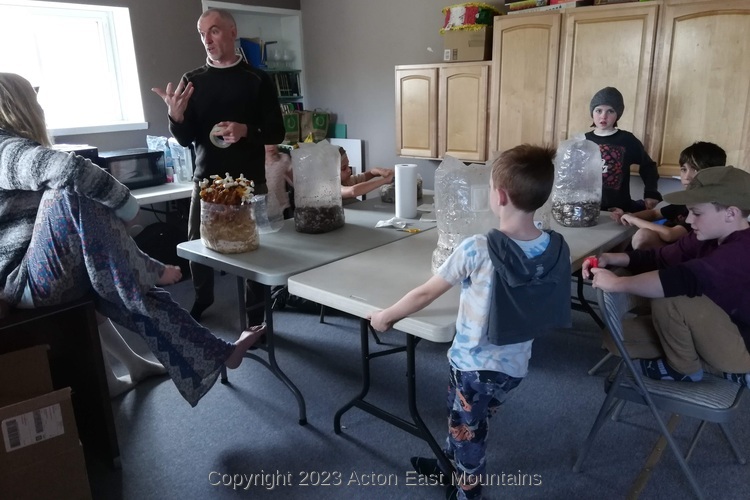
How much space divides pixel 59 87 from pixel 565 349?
12.7 ft

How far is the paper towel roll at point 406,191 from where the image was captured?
91.1 inches

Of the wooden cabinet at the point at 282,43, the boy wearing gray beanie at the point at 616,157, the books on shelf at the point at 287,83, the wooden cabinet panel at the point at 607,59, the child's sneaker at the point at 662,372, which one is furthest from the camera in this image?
the books on shelf at the point at 287,83

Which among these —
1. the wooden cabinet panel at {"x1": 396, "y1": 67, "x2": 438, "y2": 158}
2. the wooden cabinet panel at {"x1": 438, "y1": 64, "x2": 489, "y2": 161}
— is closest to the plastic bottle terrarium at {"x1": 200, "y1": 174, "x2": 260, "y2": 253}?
the wooden cabinet panel at {"x1": 438, "y1": 64, "x2": 489, "y2": 161}

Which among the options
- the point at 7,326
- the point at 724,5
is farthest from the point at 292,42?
the point at 7,326

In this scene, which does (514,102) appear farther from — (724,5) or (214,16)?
(214,16)

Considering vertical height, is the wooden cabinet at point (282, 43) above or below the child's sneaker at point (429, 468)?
above

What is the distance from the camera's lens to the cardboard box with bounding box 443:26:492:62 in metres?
4.03

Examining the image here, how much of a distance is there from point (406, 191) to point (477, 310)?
1093 mm

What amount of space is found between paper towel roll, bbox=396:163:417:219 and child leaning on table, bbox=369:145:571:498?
942mm

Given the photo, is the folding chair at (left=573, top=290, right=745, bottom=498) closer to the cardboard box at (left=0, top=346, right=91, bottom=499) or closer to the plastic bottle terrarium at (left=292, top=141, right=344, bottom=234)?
the plastic bottle terrarium at (left=292, top=141, right=344, bottom=234)

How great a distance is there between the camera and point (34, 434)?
157 cm

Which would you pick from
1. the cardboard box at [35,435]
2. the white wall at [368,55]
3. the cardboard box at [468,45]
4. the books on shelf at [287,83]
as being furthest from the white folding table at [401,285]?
the books on shelf at [287,83]

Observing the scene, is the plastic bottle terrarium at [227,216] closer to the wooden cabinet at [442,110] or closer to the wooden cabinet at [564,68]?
the wooden cabinet at [564,68]

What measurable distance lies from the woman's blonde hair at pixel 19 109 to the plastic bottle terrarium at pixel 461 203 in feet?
4.15
